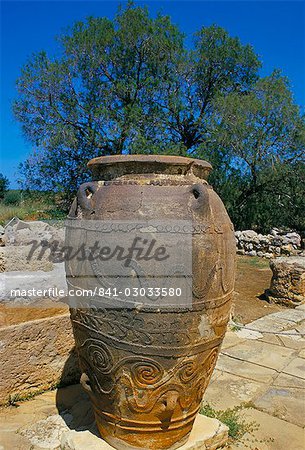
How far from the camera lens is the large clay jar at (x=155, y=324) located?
1966mm

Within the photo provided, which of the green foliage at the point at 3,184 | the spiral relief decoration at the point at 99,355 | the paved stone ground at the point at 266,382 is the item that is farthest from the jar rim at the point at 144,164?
the green foliage at the point at 3,184

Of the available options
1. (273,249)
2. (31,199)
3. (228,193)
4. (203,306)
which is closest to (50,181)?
(31,199)

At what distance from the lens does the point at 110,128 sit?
1389 centimetres

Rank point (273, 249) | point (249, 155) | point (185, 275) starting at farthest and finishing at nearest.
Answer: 1. point (249, 155)
2. point (273, 249)
3. point (185, 275)

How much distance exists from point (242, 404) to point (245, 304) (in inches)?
136

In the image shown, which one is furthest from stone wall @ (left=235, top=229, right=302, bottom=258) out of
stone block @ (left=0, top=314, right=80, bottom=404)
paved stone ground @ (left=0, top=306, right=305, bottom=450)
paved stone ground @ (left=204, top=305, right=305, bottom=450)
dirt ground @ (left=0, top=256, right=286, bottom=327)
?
stone block @ (left=0, top=314, right=80, bottom=404)

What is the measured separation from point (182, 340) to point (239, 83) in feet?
52.3

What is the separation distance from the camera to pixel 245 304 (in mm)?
6406

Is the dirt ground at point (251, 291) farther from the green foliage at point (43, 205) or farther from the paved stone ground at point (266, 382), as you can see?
the green foliage at point (43, 205)

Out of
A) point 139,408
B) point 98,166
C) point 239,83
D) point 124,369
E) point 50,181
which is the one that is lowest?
point 139,408

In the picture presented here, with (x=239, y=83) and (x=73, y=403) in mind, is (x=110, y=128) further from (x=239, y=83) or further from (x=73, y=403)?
(x=73, y=403)

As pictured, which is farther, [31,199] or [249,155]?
[31,199]

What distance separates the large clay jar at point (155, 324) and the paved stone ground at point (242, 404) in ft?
1.09

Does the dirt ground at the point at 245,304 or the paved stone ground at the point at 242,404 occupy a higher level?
the dirt ground at the point at 245,304
